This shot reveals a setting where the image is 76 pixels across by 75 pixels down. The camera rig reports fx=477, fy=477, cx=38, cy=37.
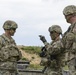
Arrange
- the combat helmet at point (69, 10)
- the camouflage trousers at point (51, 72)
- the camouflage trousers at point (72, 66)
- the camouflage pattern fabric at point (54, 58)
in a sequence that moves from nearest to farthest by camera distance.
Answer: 1. the camouflage trousers at point (72, 66)
2. the combat helmet at point (69, 10)
3. the camouflage pattern fabric at point (54, 58)
4. the camouflage trousers at point (51, 72)

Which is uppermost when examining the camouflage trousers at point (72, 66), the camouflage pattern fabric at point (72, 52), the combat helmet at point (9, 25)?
the combat helmet at point (9, 25)

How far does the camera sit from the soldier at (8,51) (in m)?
11.0

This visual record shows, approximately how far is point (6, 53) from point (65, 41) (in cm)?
229

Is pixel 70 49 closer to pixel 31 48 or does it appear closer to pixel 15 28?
pixel 15 28

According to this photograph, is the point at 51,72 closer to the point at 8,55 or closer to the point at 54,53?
the point at 54,53

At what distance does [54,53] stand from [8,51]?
1113mm

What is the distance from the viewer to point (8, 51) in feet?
36.2

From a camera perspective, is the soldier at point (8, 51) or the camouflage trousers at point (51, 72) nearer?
the soldier at point (8, 51)

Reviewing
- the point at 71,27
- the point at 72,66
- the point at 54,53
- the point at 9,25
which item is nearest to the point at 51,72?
the point at 54,53

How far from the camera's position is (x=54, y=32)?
11062mm

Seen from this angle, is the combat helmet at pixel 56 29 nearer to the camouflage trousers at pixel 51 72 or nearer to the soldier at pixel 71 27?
the camouflage trousers at pixel 51 72

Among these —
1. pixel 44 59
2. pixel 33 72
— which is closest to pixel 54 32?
pixel 44 59

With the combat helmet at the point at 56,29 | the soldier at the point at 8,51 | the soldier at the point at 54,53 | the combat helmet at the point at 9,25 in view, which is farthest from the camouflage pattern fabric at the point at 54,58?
the combat helmet at the point at 9,25

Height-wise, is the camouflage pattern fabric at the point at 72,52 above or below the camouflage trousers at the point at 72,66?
above
